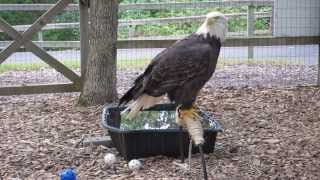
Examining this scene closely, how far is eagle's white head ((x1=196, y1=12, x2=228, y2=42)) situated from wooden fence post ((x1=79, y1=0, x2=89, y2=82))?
3206mm

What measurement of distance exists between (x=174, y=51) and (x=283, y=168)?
134 centimetres

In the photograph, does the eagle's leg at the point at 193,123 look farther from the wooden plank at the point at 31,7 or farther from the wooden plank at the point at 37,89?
the wooden plank at the point at 31,7

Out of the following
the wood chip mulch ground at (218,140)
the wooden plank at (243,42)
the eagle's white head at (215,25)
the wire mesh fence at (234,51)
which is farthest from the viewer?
the wire mesh fence at (234,51)

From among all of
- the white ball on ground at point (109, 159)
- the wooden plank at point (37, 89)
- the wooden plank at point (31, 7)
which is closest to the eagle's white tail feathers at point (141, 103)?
the white ball on ground at point (109, 159)

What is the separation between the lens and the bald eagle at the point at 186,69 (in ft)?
14.3

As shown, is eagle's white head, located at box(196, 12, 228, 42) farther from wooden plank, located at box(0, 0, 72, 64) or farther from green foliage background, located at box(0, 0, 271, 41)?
green foliage background, located at box(0, 0, 271, 41)

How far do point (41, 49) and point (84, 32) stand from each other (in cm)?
59

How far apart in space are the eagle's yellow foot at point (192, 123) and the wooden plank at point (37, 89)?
3.42 meters

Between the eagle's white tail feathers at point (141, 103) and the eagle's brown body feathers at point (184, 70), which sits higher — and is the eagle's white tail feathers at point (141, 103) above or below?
below

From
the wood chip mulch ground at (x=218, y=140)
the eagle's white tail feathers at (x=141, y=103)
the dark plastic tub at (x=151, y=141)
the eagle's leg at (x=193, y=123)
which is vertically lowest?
the wood chip mulch ground at (x=218, y=140)

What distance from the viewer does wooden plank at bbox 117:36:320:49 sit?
7984mm

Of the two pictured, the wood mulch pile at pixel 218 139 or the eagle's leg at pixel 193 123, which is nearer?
the eagle's leg at pixel 193 123

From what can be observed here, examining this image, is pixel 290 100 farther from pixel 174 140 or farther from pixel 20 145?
pixel 20 145

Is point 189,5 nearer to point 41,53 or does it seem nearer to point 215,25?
point 41,53
